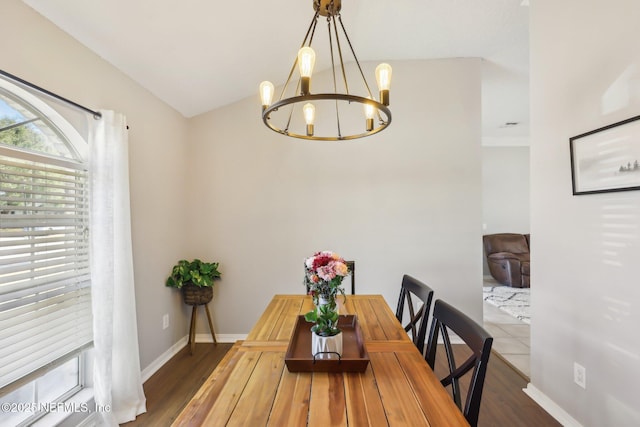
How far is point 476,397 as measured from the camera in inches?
39.8

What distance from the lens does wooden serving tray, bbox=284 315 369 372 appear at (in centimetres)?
115

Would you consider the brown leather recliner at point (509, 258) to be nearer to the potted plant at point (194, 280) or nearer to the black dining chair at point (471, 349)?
the black dining chair at point (471, 349)

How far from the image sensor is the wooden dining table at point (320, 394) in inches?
35.7

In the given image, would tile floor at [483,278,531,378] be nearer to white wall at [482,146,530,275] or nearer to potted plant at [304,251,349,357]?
potted plant at [304,251,349,357]

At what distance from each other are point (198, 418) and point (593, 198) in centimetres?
219

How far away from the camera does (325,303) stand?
125 centimetres

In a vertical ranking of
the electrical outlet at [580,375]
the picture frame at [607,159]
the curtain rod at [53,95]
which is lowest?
the electrical outlet at [580,375]

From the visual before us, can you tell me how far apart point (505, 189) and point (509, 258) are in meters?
1.66

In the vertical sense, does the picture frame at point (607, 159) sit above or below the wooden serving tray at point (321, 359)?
above

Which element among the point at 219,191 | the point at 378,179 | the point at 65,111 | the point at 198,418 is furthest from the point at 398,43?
the point at 198,418

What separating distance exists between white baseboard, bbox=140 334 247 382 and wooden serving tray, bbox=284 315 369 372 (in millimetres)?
1703

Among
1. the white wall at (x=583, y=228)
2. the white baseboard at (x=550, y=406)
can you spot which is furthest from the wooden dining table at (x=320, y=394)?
the white baseboard at (x=550, y=406)

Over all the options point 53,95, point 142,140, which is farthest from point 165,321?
point 53,95

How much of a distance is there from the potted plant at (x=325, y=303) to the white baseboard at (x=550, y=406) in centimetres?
173
